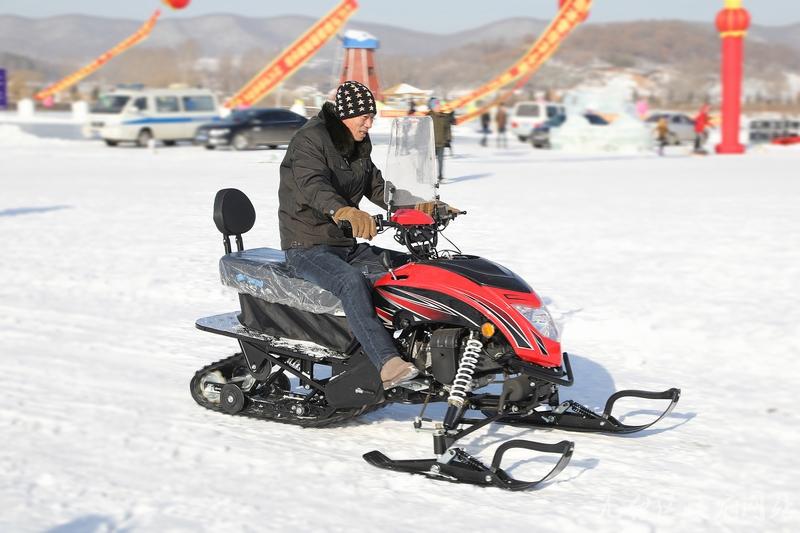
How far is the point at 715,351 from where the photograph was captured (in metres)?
7.77

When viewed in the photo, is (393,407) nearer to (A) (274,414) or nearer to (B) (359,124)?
(A) (274,414)

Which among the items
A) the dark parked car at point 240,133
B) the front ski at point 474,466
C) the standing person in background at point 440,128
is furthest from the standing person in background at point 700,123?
the front ski at point 474,466

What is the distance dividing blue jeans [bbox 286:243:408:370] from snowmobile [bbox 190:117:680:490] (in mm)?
100

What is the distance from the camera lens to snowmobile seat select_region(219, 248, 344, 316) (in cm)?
549

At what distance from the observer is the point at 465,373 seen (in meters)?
4.91

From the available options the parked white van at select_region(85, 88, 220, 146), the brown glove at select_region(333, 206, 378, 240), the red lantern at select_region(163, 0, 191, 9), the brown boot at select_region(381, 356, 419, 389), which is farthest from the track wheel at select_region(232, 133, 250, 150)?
the brown boot at select_region(381, 356, 419, 389)

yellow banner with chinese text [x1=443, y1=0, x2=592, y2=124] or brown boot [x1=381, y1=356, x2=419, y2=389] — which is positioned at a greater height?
yellow banner with chinese text [x1=443, y1=0, x2=592, y2=124]

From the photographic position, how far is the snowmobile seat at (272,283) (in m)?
5.49

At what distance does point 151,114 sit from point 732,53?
1869cm

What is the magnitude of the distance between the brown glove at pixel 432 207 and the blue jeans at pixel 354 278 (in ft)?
0.91

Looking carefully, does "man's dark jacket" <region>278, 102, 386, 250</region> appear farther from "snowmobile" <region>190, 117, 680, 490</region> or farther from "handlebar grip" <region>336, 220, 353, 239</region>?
"snowmobile" <region>190, 117, 680, 490</region>

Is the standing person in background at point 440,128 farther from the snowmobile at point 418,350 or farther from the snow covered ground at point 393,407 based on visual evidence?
the snowmobile at point 418,350

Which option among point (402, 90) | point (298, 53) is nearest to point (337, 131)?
point (402, 90)

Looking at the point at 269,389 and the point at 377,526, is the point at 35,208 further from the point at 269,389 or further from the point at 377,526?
the point at 377,526
